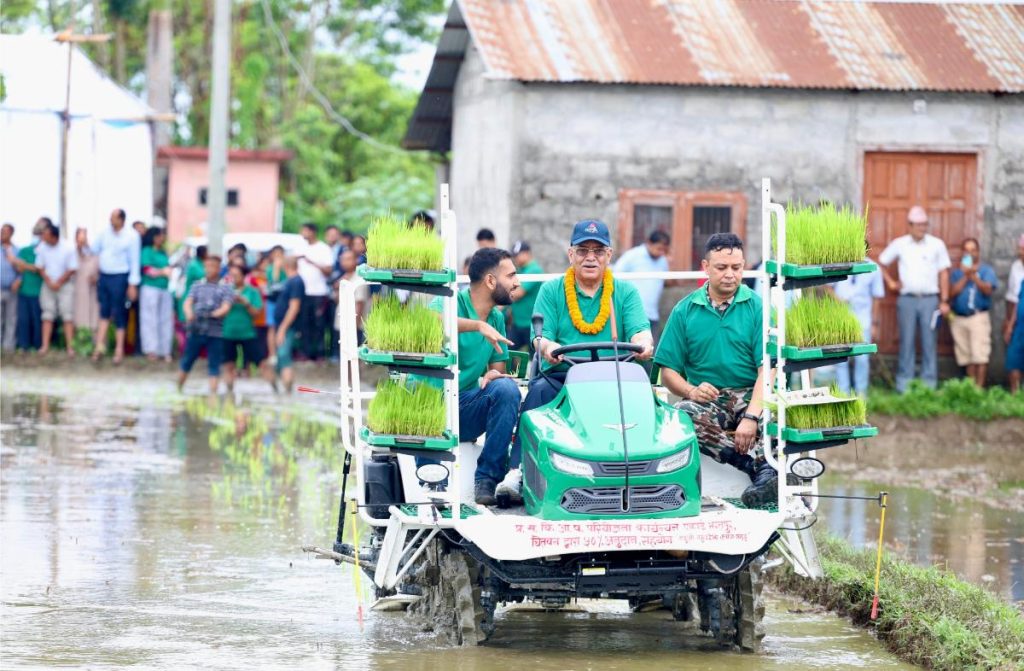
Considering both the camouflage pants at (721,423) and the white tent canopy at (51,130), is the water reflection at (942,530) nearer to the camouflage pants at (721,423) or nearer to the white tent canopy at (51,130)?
the camouflage pants at (721,423)

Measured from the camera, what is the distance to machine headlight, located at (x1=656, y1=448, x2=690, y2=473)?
795 centimetres

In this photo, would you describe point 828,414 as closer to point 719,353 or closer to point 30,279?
point 719,353

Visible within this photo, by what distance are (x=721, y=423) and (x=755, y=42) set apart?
39.7 ft

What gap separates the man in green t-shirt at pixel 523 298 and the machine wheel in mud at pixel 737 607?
32.8 ft

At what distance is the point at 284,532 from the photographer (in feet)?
37.9

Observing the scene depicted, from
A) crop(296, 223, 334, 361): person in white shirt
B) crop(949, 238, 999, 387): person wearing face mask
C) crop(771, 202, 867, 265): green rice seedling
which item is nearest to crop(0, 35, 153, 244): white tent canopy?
crop(296, 223, 334, 361): person in white shirt

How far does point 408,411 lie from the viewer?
8.03 m

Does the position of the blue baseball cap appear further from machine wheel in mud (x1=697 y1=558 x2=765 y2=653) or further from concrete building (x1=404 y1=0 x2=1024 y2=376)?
concrete building (x1=404 y1=0 x2=1024 y2=376)

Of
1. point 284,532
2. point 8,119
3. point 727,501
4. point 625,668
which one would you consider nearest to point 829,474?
point 284,532

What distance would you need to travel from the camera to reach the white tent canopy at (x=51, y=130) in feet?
89.5

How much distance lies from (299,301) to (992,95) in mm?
8379

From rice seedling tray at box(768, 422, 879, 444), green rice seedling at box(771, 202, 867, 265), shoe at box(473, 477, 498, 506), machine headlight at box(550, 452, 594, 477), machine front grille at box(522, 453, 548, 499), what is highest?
green rice seedling at box(771, 202, 867, 265)

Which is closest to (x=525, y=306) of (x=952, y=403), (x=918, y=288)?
(x=918, y=288)

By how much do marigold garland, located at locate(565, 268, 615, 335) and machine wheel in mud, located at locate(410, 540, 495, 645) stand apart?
1317mm
